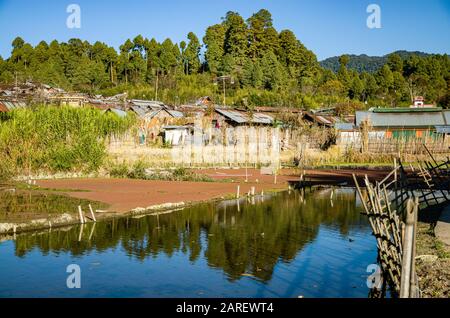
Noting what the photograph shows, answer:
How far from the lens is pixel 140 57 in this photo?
236 ft

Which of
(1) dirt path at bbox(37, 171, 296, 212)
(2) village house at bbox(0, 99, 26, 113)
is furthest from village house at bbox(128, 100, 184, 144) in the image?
(1) dirt path at bbox(37, 171, 296, 212)

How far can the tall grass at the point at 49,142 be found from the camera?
27.3m

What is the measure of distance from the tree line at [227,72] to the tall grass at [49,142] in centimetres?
3162

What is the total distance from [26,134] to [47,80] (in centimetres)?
3615

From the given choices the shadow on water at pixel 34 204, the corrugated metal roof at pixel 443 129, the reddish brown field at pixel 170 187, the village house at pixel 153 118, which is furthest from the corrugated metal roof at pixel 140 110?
the shadow on water at pixel 34 204

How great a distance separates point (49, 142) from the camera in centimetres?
2877

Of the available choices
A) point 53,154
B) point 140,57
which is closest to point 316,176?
point 53,154

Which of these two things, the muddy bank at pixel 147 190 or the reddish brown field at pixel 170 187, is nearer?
the muddy bank at pixel 147 190

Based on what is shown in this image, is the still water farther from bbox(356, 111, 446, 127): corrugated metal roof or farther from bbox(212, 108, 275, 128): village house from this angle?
bbox(356, 111, 446, 127): corrugated metal roof

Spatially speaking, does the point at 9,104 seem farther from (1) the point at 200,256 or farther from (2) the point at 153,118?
(1) the point at 200,256

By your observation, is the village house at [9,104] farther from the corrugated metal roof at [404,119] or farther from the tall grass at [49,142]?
the corrugated metal roof at [404,119]

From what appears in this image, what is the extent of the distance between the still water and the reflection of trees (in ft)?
0.08

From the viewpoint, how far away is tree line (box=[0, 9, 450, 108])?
65.3 m

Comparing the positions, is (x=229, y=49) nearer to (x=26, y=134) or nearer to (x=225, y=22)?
(x=225, y=22)
